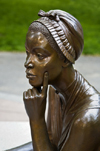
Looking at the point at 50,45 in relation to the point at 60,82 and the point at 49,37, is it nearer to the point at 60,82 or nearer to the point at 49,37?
the point at 49,37

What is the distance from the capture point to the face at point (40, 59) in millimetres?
2316

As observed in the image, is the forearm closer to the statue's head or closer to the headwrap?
the statue's head

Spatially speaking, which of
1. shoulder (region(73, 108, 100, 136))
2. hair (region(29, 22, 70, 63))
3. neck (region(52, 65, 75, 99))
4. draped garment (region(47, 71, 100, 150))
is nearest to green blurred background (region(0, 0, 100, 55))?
draped garment (region(47, 71, 100, 150))

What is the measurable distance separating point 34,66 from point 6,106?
477 cm

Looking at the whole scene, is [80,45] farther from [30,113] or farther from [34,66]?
[30,113]

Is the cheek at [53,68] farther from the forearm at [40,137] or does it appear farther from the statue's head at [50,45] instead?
the forearm at [40,137]

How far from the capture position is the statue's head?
232 centimetres

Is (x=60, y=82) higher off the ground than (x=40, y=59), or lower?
lower

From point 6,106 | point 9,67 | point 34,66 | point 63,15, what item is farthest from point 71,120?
point 9,67

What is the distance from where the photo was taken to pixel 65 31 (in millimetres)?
2348

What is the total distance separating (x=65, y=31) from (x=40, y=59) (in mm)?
265

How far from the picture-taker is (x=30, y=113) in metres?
2.37

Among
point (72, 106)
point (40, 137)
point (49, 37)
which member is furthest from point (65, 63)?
point (40, 137)

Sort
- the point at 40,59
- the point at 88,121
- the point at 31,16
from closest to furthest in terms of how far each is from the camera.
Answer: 1. the point at 88,121
2. the point at 40,59
3. the point at 31,16
